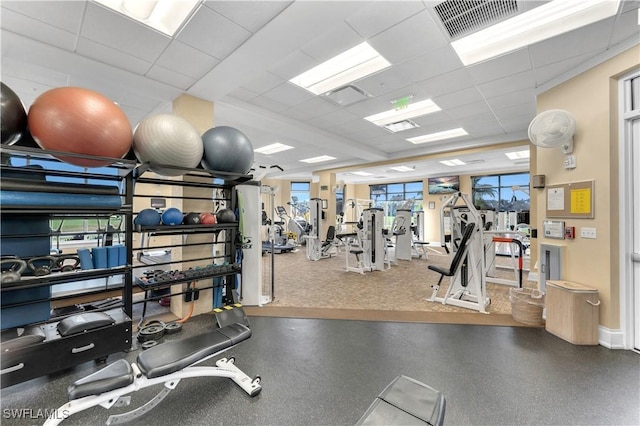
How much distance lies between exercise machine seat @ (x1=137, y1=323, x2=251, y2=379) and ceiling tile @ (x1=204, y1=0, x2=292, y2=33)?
2.63 meters

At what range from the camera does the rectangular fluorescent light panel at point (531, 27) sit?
244 centimetres

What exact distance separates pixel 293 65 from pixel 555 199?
3.55 m

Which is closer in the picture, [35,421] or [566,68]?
[35,421]

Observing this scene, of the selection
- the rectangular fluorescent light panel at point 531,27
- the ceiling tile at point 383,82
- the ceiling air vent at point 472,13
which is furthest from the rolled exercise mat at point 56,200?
the rectangular fluorescent light panel at point 531,27

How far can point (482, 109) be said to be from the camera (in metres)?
4.57

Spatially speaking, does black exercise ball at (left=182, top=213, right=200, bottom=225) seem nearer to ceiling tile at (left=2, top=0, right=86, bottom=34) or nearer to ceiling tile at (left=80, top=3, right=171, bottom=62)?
ceiling tile at (left=80, top=3, right=171, bottom=62)

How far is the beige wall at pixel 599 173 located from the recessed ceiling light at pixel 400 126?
97.3 inches

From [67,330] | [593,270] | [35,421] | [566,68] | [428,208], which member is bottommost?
[35,421]

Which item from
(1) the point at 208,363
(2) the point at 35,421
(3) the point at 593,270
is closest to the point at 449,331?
(3) the point at 593,270

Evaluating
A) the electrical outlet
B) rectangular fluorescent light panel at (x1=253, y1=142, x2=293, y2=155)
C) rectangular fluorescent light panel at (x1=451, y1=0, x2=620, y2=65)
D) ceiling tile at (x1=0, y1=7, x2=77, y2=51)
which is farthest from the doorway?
rectangular fluorescent light panel at (x1=253, y1=142, x2=293, y2=155)

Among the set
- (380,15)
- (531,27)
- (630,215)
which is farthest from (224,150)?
(630,215)

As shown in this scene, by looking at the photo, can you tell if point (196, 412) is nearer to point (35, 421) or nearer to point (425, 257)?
point (35, 421)

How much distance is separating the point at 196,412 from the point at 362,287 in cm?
351

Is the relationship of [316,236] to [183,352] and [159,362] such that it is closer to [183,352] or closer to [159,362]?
[183,352]
